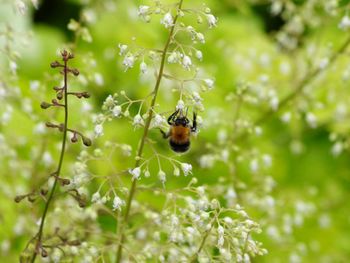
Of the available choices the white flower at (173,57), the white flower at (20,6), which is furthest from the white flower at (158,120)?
the white flower at (20,6)

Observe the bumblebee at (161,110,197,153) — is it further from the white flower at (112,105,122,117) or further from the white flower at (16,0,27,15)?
the white flower at (16,0,27,15)

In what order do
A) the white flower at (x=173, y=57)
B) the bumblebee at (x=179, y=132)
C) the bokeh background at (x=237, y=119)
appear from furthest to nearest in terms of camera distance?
1. the bokeh background at (x=237, y=119)
2. the bumblebee at (x=179, y=132)
3. the white flower at (x=173, y=57)

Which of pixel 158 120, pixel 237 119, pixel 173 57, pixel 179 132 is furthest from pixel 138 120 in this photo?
pixel 237 119

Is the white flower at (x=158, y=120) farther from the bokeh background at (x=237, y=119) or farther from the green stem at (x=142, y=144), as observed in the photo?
the bokeh background at (x=237, y=119)

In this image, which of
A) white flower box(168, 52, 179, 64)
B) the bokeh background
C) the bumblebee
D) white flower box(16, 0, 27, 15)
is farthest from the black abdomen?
white flower box(16, 0, 27, 15)

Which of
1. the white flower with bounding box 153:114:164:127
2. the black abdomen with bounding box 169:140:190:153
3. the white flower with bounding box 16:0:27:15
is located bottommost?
the white flower with bounding box 153:114:164:127
